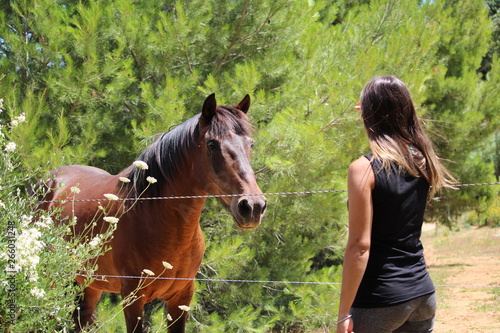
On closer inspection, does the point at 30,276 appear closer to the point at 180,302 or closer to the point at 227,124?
the point at 227,124

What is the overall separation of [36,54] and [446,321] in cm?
534

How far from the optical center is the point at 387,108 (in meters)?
1.88

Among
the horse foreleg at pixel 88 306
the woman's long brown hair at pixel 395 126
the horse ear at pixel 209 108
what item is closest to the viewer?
the woman's long brown hair at pixel 395 126

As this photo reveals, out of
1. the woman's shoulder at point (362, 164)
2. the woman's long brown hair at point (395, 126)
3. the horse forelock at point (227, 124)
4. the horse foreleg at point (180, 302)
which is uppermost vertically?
the woman's long brown hair at point (395, 126)

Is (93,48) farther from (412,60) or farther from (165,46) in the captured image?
(412,60)

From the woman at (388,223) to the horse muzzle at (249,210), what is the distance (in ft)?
2.91

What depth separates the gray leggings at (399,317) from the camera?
5.70ft

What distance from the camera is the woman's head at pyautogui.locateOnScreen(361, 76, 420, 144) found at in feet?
6.15

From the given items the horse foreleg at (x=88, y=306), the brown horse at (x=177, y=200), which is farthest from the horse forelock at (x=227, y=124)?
the horse foreleg at (x=88, y=306)

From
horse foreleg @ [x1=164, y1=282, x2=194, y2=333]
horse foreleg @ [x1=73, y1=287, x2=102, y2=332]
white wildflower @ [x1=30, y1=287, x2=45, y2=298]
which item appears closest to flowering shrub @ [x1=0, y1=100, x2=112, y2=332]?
white wildflower @ [x1=30, y1=287, x2=45, y2=298]

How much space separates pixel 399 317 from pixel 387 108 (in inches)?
29.6

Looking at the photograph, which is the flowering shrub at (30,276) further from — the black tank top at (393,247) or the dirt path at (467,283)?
the dirt path at (467,283)

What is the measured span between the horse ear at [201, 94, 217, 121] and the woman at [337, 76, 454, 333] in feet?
4.31

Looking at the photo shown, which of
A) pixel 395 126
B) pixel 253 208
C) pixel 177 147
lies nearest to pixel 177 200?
pixel 177 147
